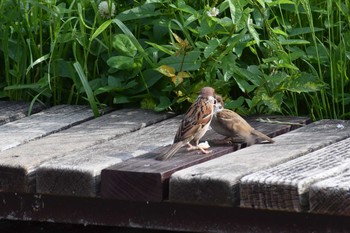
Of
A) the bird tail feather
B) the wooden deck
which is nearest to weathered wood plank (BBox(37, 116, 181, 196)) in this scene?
the wooden deck

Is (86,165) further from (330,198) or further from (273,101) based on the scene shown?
(273,101)

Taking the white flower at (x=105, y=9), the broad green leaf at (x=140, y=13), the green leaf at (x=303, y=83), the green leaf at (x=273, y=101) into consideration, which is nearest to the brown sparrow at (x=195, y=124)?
the green leaf at (x=273, y=101)

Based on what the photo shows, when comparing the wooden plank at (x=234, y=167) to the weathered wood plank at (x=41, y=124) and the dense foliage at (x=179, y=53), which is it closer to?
the dense foliage at (x=179, y=53)

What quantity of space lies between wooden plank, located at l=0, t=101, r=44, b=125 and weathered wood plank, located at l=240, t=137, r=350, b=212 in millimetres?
1660

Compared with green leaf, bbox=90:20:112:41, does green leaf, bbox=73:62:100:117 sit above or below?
below

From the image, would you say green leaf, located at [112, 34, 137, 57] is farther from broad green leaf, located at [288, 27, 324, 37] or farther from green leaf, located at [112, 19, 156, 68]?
broad green leaf, located at [288, 27, 324, 37]

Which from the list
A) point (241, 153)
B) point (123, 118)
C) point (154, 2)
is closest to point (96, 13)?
point (154, 2)

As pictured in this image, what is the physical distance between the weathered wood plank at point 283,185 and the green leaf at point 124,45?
4.71 feet

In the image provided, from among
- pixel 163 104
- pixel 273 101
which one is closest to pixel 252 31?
pixel 273 101

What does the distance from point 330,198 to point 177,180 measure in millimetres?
551

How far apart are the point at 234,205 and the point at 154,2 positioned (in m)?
1.78

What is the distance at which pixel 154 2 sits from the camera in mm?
4969

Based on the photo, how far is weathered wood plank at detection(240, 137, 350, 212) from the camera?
3.30m

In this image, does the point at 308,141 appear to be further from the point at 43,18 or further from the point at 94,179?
the point at 43,18
